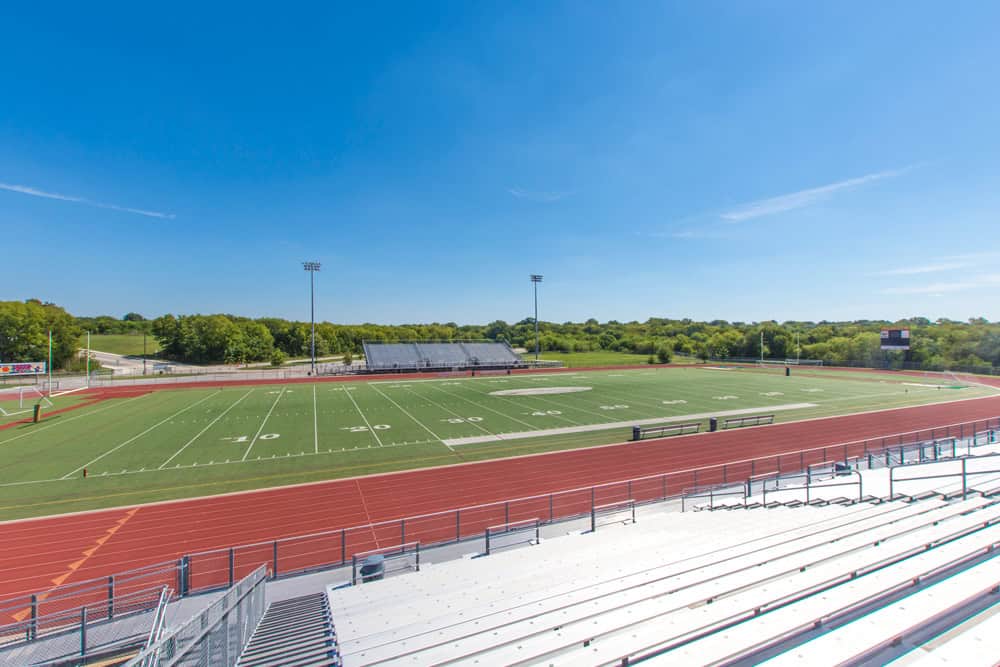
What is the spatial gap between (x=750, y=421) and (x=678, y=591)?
2677 centimetres

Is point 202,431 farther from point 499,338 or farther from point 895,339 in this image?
point 895,339

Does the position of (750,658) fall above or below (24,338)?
below

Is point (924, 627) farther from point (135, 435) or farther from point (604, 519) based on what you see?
point (135, 435)

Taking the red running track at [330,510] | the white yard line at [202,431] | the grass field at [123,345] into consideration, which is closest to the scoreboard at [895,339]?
the red running track at [330,510]

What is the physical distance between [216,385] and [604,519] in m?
49.0

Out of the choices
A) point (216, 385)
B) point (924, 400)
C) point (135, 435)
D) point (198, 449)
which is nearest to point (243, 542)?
point (198, 449)

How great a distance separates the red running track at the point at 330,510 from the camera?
1170cm

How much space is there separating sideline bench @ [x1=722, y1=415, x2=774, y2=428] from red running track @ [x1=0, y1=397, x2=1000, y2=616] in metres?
4.17

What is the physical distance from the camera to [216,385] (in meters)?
47.5

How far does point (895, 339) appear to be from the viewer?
56.1 metres

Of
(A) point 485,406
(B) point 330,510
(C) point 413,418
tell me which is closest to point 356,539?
(B) point 330,510

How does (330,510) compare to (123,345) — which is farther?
(123,345)

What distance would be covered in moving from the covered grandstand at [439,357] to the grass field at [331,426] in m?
11.7

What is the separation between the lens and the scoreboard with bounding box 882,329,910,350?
55438 mm
